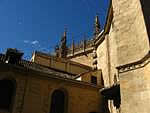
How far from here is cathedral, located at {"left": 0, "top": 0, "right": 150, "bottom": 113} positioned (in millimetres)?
6898

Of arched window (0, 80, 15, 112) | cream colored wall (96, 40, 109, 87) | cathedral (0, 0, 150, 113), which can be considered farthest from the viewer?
cream colored wall (96, 40, 109, 87)

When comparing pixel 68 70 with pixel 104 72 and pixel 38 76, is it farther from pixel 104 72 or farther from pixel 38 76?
pixel 38 76

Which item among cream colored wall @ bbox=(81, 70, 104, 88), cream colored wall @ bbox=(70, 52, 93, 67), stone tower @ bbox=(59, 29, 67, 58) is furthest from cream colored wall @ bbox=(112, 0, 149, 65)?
stone tower @ bbox=(59, 29, 67, 58)

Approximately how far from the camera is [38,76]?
12867 mm

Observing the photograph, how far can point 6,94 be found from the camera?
11.9 meters

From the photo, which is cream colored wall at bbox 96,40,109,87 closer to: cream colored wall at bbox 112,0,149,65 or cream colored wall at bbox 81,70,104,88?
cream colored wall at bbox 81,70,104,88

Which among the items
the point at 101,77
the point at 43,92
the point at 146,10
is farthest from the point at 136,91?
the point at 101,77

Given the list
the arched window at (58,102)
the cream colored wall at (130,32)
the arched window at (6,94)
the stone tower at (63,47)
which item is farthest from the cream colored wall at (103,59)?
the stone tower at (63,47)

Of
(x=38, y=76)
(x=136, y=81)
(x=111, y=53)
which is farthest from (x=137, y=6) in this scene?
(x=38, y=76)

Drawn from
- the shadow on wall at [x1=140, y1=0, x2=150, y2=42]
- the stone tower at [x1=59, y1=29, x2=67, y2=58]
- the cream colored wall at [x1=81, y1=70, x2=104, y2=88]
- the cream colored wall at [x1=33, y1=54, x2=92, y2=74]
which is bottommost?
the cream colored wall at [x1=81, y1=70, x2=104, y2=88]

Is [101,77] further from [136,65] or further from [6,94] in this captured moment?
[136,65]

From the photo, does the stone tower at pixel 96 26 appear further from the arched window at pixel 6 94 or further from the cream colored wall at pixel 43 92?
the arched window at pixel 6 94

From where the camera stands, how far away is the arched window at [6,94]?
11.6 m

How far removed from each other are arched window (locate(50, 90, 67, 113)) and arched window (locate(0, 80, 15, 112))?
2.71 m
